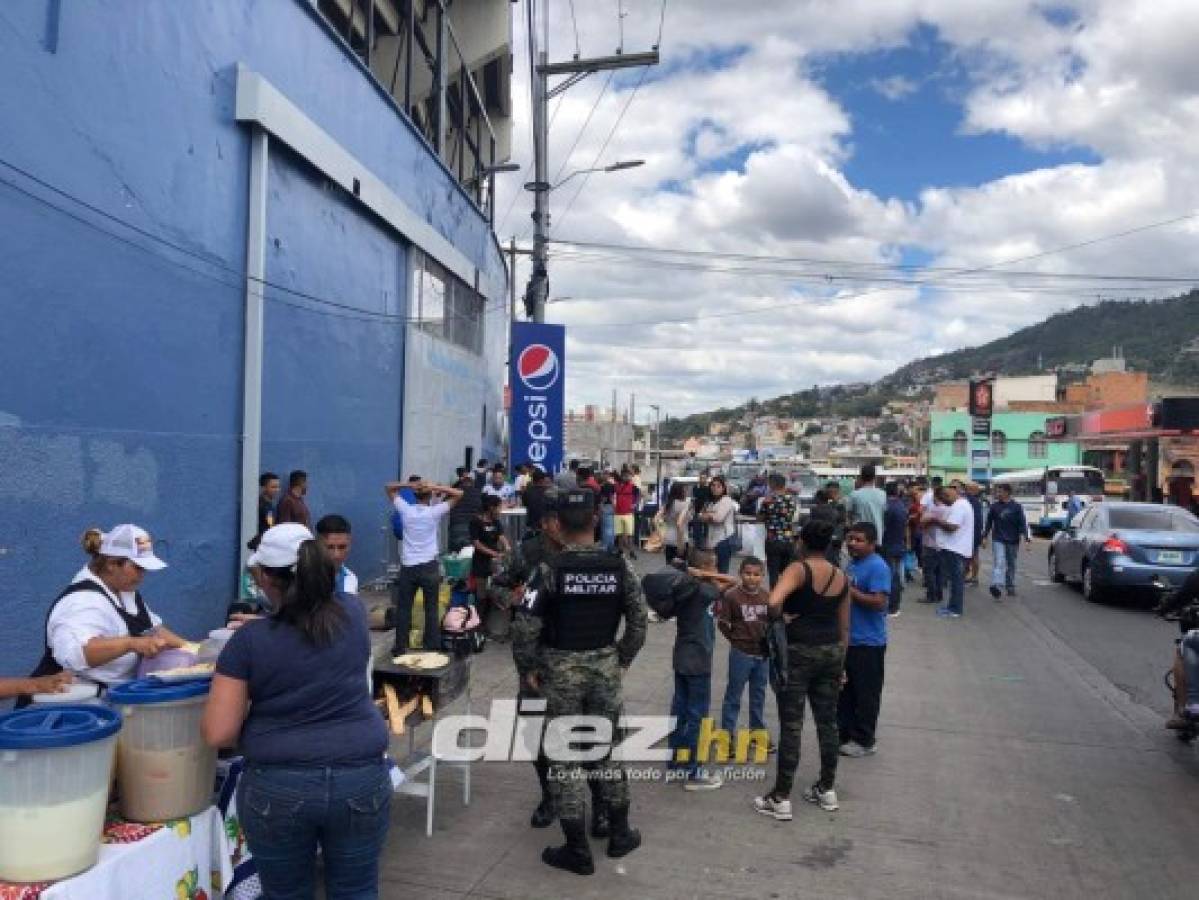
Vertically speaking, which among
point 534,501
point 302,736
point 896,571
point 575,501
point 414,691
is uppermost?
point 575,501

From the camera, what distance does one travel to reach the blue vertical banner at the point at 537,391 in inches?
687

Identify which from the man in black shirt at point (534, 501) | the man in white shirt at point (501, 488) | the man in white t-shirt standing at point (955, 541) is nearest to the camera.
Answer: the man in black shirt at point (534, 501)

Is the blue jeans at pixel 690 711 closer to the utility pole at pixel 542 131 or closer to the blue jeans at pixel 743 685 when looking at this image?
the blue jeans at pixel 743 685

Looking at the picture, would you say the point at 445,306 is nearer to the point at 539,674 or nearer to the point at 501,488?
the point at 501,488

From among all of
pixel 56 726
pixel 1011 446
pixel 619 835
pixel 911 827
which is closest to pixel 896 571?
pixel 911 827

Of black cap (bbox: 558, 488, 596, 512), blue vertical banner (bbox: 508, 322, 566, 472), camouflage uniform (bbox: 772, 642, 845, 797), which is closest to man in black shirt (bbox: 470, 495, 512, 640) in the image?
camouflage uniform (bbox: 772, 642, 845, 797)

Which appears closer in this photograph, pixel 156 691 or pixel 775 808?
pixel 156 691

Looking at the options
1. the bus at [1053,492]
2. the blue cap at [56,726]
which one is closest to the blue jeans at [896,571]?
the blue cap at [56,726]

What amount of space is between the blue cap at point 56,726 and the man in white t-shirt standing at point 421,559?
559 centimetres

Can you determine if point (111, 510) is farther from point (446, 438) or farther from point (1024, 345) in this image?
point (1024, 345)

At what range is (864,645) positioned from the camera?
6273 millimetres

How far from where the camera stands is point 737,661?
580 cm

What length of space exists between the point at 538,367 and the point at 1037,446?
162ft

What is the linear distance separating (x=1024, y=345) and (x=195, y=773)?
473ft
